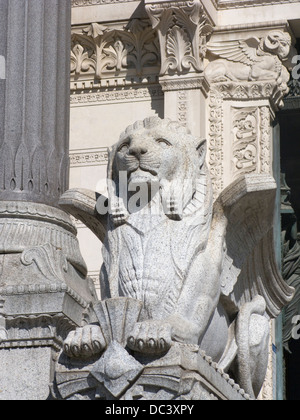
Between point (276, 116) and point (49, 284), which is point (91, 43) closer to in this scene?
point (276, 116)

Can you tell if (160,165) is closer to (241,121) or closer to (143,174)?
(143,174)

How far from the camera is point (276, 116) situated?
17000 mm

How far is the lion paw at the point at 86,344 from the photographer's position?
32.2ft

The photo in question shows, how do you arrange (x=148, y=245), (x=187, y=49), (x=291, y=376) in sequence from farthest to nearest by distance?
(x=291, y=376)
(x=187, y=49)
(x=148, y=245)

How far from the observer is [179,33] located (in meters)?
16.5

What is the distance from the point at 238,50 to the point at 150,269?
266 inches

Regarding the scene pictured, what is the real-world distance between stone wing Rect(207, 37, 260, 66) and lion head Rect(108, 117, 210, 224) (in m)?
6.00

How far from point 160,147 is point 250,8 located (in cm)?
657

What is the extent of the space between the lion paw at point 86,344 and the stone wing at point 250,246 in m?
1.32

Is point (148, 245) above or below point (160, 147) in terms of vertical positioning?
below

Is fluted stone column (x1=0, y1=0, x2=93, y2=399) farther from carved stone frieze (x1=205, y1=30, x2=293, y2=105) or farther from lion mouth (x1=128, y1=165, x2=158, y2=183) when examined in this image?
carved stone frieze (x1=205, y1=30, x2=293, y2=105)

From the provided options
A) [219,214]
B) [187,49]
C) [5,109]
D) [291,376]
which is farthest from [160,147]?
[291,376]

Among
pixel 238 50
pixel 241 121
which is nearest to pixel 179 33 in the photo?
pixel 238 50

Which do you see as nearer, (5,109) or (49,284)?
(49,284)
